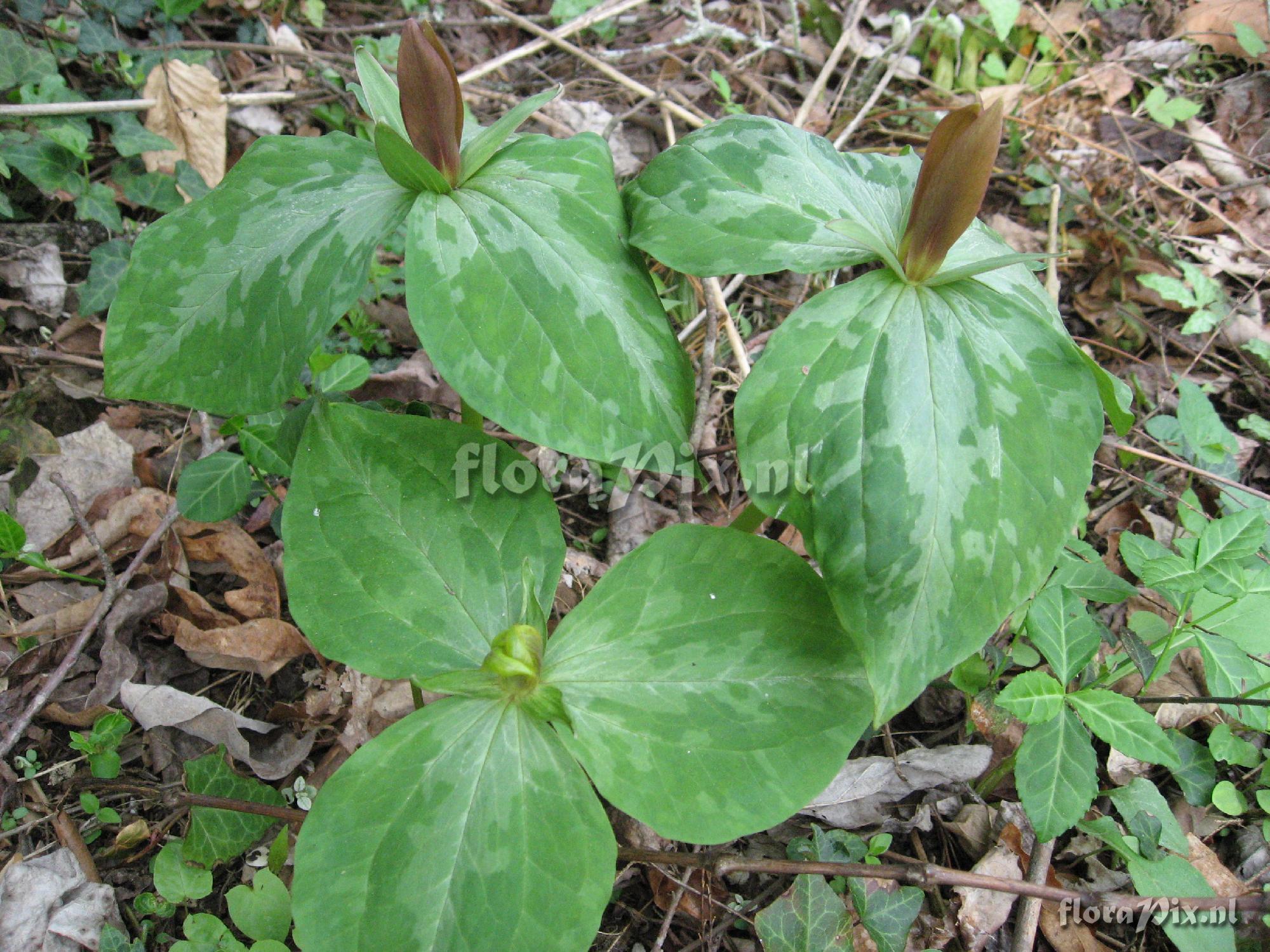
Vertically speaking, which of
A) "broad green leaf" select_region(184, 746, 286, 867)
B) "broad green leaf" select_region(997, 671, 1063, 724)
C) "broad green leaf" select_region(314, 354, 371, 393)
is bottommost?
"broad green leaf" select_region(184, 746, 286, 867)

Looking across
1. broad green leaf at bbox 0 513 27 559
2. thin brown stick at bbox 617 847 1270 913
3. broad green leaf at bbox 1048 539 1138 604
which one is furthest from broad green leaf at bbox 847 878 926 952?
broad green leaf at bbox 0 513 27 559

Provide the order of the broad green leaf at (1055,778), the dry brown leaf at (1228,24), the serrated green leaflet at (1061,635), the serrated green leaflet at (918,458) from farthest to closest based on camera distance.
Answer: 1. the dry brown leaf at (1228,24)
2. the serrated green leaflet at (1061,635)
3. the broad green leaf at (1055,778)
4. the serrated green leaflet at (918,458)

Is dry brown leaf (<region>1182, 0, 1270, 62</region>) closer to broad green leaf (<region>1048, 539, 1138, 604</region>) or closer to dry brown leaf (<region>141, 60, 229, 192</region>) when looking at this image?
broad green leaf (<region>1048, 539, 1138, 604</region>)

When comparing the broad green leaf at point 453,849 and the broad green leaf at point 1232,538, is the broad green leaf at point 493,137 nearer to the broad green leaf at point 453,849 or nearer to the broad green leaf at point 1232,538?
the broad green leaf at point 453,849

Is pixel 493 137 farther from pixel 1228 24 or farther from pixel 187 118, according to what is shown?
pixel 1228 24

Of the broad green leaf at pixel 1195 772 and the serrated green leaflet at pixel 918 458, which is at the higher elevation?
the serrated green leaflet at pixel 918 458

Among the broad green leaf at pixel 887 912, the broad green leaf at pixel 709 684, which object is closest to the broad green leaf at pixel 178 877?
the broad green leaf at pixel 709 684

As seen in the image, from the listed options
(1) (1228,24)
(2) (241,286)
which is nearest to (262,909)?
(2) (241,286)
